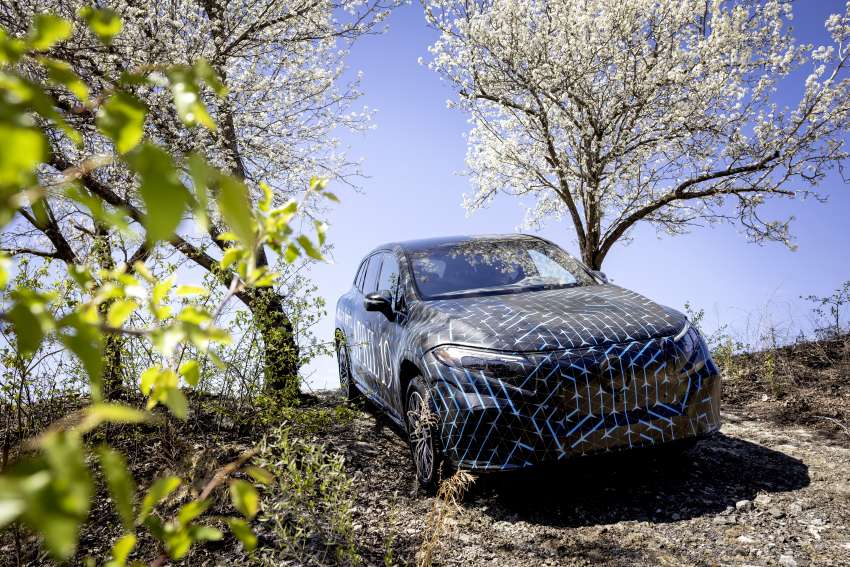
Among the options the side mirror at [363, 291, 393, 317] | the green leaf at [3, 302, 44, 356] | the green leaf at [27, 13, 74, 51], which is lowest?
the side mirror at [363, 291, 393, 317]

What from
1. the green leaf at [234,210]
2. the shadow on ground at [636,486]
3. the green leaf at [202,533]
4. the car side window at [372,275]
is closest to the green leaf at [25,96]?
the green leaf at [234,210]

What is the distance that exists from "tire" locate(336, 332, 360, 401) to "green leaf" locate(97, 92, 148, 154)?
19.5 ft

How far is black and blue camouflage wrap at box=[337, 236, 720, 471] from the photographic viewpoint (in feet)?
12.6

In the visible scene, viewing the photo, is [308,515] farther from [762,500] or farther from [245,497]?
[762,500]

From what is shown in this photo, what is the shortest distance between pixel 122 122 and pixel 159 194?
25 centimetres

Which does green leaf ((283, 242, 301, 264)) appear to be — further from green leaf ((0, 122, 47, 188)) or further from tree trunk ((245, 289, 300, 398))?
tree trunk ((245, 289, 300, 398))

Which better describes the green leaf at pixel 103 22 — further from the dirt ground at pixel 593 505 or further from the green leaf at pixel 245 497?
the dirt ground at pixel 593 505

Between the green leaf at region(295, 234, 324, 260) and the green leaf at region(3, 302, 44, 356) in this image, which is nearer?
the green leaf at region(3, 302, 44, 356)

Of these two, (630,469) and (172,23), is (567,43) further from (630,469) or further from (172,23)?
(630,469)

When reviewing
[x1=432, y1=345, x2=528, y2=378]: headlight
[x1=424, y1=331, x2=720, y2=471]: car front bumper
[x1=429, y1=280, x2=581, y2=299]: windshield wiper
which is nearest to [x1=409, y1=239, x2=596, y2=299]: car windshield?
[x1=429, y1=280, x2=581, y2=299]: windshield wiper

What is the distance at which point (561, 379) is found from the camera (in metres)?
3.88

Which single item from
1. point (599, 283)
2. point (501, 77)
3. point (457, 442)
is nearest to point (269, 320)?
point (457, 442)

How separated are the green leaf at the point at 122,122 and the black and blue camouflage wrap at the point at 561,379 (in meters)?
3.23

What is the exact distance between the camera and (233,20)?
7879 mm
